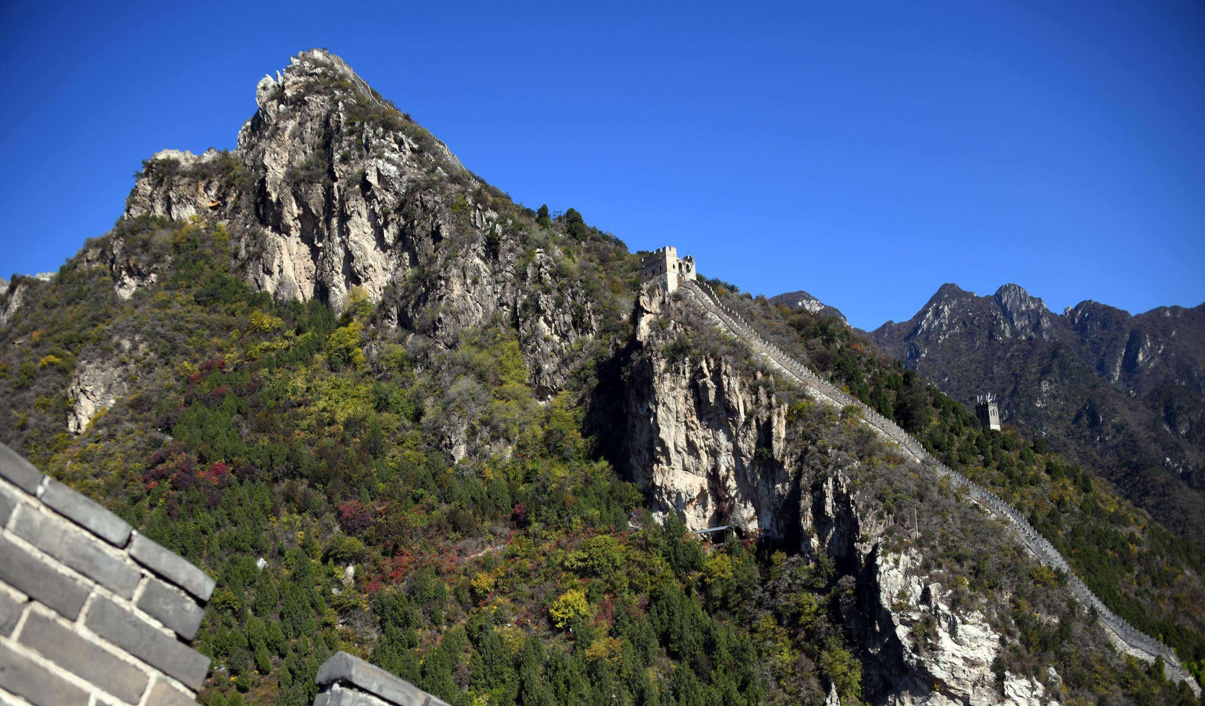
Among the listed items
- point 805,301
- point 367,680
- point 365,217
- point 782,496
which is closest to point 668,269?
point 782,496

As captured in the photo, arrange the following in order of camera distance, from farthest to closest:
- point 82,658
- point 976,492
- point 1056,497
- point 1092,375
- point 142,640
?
1. point 1092,375
2. point 1056,497
3. point 976,492
4. point 142,640
5. point 82,658

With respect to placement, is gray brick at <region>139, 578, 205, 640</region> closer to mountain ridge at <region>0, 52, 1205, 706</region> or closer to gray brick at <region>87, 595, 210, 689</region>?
gray brick at <region>87, 595, 210, 689</region>

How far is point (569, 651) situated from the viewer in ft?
118

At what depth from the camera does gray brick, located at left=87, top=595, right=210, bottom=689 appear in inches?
141

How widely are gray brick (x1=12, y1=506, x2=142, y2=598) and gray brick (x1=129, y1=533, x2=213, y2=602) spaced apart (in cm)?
8

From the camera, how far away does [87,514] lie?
355cm

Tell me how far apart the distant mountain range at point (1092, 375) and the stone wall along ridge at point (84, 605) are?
238 feet

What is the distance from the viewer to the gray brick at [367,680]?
3980 mm

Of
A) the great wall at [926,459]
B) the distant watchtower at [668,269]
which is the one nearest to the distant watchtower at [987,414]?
the great wall at [926,459]

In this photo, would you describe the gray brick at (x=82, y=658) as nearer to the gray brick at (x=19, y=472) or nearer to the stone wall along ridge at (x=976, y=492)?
the gray brick at (x=19, y=472)

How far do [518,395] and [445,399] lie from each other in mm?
4730

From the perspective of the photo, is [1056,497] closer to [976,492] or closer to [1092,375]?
[976,492]

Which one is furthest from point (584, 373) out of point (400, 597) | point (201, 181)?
point (201, 181)

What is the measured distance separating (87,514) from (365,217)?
6114 cm
